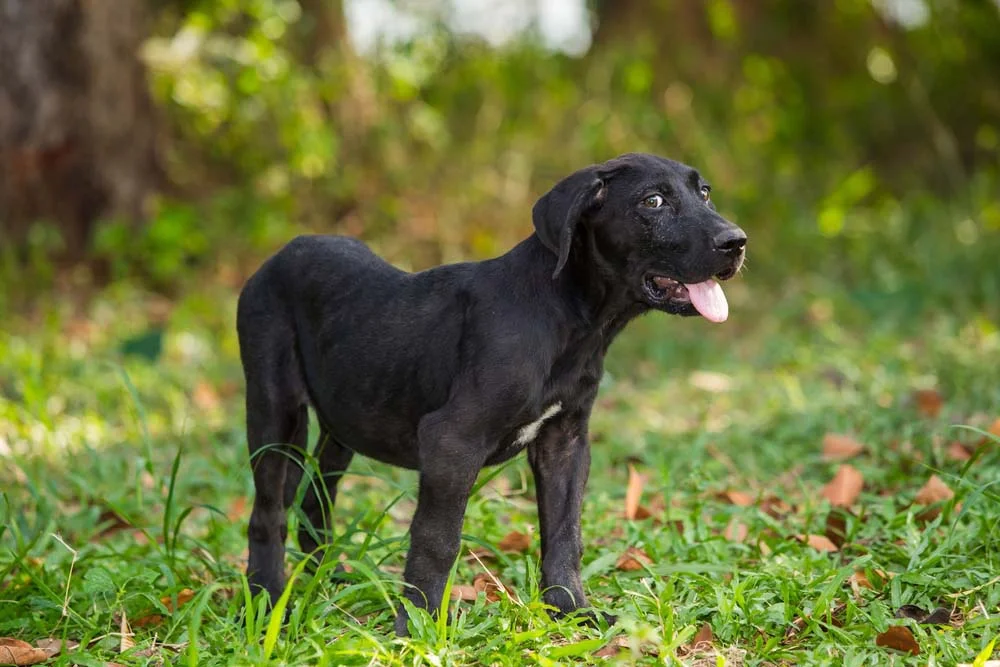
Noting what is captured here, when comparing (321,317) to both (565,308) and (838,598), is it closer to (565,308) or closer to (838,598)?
(565,308)

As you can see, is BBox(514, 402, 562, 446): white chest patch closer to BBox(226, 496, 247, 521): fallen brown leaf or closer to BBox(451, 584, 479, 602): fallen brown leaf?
BBox(451, 584, 479, 602): fallen brown leaf

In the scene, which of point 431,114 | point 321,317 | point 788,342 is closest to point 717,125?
point 431,114

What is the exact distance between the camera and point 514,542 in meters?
4.26

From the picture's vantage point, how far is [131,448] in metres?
6.01

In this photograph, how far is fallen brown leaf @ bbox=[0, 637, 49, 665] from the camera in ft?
11.0

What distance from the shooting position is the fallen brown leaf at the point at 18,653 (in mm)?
3350

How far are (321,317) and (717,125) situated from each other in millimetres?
8074

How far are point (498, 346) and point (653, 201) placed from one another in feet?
2.20

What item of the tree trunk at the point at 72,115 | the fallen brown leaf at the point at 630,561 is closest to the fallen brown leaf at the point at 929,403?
the fallen brown leaf at the point at 630,561

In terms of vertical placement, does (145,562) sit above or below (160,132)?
below

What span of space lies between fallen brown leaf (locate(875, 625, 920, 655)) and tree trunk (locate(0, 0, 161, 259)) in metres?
7.78

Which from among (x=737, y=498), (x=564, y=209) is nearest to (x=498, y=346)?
(x=564, y=209)

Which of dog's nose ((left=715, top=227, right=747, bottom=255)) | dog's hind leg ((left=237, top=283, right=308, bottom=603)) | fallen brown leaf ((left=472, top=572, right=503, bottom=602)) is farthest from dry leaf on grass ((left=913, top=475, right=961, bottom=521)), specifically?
dog's hind leg ((left=237, top=283, right=308, bottom=603))

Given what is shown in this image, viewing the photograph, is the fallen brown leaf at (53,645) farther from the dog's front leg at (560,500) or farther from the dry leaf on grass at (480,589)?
the dog's front leg at (560,500)
